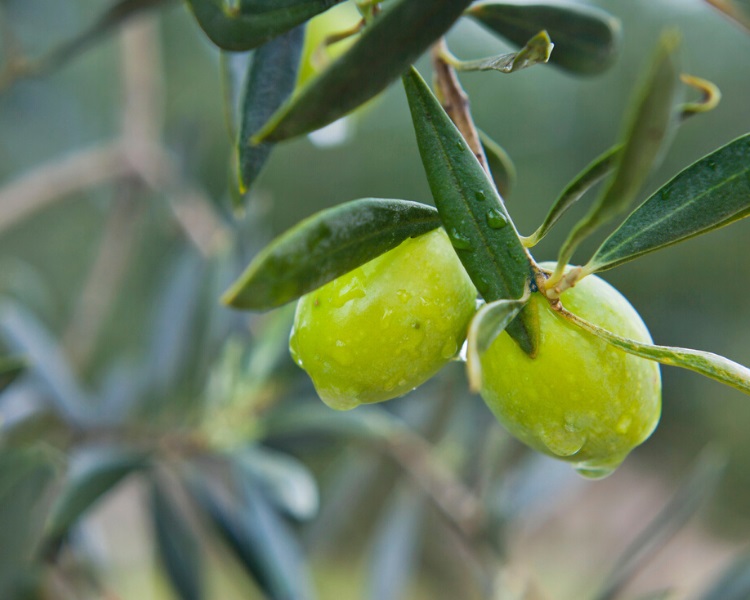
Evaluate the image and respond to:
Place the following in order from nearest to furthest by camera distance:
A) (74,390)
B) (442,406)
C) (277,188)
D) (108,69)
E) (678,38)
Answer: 1. (678,38)
2. (74,390)
3. (442,406)
4. (108,69)
5. (277,188)

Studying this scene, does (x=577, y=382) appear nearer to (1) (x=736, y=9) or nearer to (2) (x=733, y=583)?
(1) (x=736, y=9)

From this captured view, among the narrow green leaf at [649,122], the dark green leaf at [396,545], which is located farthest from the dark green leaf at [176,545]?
the narrow green leaf at [649,122]

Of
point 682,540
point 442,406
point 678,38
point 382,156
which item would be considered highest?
point 678,38

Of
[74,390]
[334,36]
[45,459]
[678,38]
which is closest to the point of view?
[678,38]

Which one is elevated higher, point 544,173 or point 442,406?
point 442,406

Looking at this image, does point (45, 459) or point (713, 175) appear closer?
point (713, 175)

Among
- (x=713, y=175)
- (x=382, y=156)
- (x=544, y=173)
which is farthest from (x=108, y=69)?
(x=713, y=175)

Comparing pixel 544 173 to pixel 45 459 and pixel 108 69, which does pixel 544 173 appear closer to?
pixel 108 69

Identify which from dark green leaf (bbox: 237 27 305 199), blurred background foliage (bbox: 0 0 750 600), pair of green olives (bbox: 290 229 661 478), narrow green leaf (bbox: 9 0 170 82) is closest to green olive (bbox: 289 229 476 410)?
pair of green olives (bbox: 290 229 661 478)
